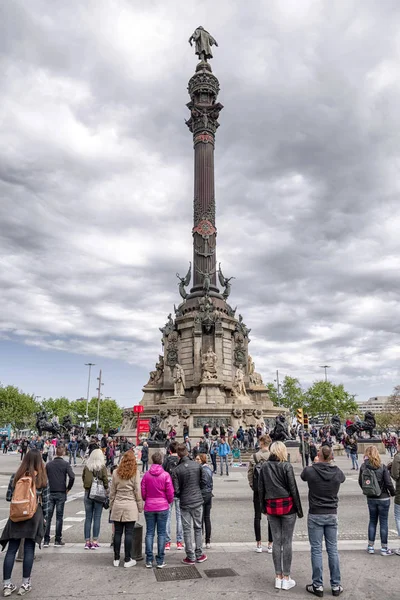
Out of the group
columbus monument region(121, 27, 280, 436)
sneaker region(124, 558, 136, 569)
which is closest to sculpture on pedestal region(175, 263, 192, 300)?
columbus monument region(121, 27, 280, 436)

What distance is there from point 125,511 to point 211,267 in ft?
125

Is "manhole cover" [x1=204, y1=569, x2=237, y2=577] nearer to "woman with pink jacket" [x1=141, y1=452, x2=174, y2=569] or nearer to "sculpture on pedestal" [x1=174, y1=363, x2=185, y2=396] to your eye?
"woman with pink jacket" [x1=141, y1=452, x2=174, y2=569]

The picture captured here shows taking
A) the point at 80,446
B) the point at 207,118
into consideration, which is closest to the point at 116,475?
the point at 80,446

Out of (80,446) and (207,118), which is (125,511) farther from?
(207,118)

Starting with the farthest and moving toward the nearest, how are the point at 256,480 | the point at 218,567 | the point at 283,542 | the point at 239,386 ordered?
the point at 239,386, the point at 256,480, the point at 218,567, the point at 283,542

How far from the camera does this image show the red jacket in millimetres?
7496

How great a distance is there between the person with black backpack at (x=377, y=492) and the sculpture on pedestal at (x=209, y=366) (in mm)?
29819

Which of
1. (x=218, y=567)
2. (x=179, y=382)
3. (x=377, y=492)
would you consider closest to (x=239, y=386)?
(x=179, y=382)

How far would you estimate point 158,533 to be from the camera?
744 centimetres

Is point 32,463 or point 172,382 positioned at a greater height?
point 172,382

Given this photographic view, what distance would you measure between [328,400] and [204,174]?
5786cm

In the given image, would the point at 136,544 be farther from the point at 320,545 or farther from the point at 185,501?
the point at 320,545

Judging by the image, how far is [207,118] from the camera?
4841 cm

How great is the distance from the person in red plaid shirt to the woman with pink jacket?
179 centimetres
